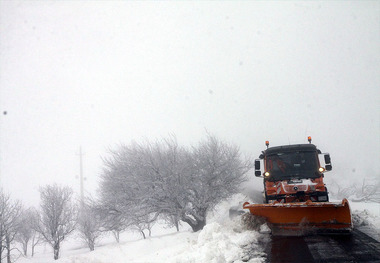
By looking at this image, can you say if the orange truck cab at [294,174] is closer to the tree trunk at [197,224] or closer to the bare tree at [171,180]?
the bare tree at [171,180]

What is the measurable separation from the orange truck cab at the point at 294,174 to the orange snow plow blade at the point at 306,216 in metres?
1.21

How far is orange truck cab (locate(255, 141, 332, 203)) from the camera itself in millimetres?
8094

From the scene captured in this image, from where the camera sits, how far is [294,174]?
344 inches

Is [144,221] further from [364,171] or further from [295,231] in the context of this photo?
[364,171]

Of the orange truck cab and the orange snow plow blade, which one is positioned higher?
the orange truck cab

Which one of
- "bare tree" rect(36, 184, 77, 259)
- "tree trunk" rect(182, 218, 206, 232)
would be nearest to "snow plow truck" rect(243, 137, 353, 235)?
"tree trunk" rect(182, 218, 206, 232)

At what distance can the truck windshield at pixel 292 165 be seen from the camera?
28.5 ft

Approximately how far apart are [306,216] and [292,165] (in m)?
2.37

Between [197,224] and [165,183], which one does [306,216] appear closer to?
[165,183]

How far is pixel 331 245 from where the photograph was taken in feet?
18.6

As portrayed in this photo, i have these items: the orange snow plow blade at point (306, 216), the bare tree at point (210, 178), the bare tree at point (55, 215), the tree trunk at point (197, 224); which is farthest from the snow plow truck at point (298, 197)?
the bare tree at point (55, 215)

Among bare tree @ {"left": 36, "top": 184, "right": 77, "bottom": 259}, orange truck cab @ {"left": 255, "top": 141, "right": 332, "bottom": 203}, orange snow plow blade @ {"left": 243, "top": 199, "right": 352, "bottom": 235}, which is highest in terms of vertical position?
orange truck cab @ {"left": 255, "top": 141, "right": 332, "bottom": 203}

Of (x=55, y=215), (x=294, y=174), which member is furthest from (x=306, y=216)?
(x=55, y=215)

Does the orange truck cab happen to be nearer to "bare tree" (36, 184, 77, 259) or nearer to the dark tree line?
the dark tree line
